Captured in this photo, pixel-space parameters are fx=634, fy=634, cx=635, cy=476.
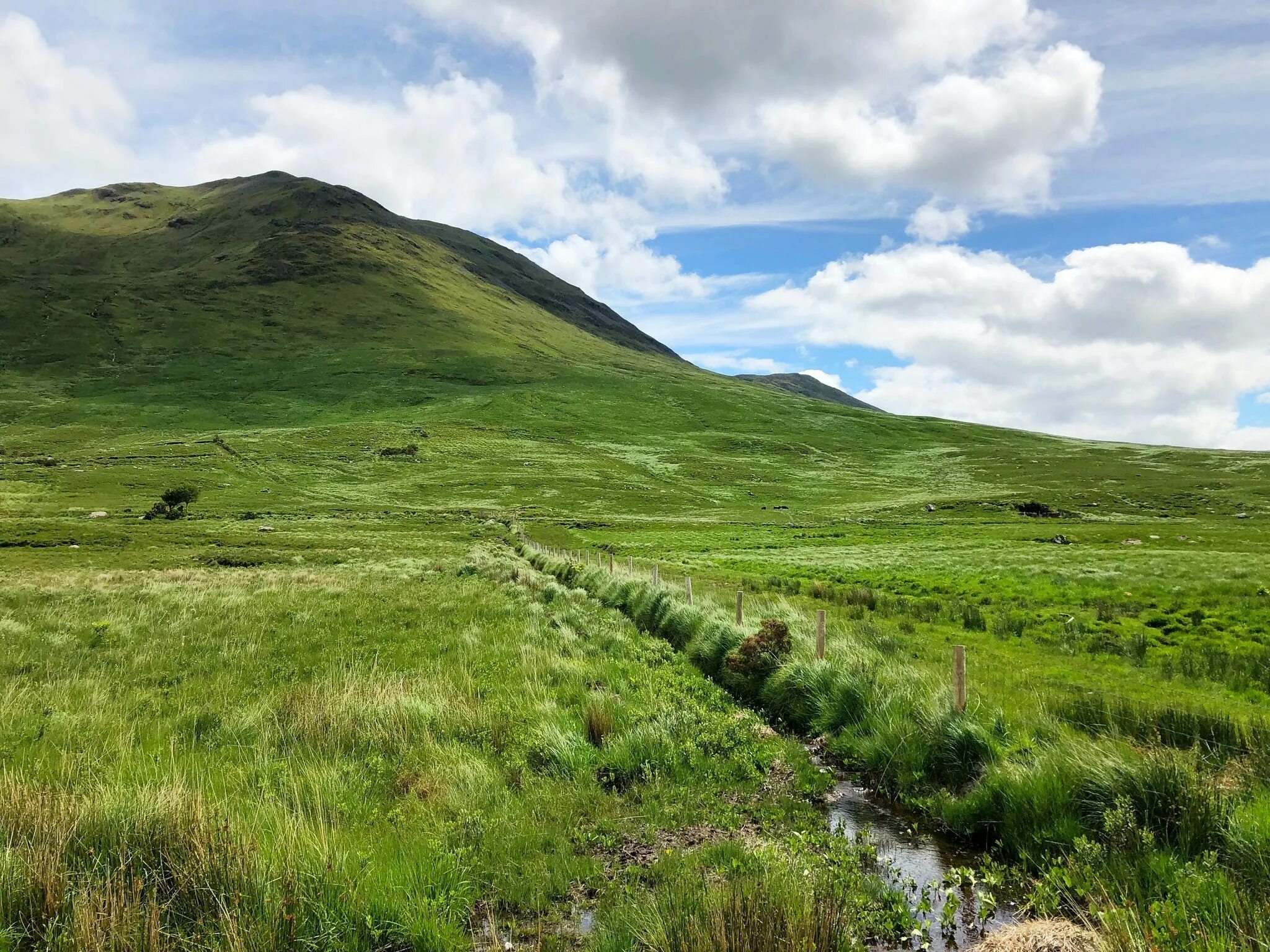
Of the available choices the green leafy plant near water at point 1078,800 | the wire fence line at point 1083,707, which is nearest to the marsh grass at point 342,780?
the green leafy plant near water at point 1078,800

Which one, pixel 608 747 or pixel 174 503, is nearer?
pixel 608 747

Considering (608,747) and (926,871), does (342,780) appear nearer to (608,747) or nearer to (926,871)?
(608,747)

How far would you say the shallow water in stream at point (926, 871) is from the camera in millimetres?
6684

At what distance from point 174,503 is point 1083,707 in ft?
324

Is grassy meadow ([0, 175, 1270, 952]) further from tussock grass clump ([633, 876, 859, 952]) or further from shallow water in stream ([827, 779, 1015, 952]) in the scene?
shallow water in stream ([827, 779, 1015, 952])

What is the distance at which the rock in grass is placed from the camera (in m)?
5.65

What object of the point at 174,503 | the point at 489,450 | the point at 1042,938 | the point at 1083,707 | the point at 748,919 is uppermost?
the point at 489,450

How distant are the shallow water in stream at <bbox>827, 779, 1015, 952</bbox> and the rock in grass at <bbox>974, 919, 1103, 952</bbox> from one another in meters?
0.28

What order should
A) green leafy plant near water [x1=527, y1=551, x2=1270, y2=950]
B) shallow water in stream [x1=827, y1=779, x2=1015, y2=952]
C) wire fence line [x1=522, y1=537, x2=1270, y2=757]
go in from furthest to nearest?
1. wire fence line [x1=522, y1=537, x2=1270, y2=757]
2. shallow water in stream [x1=827, y1=779, x2=1015, y2=952]
3. green leafy plant near water [x1=527, y1=551, x2=1270, y2=950]

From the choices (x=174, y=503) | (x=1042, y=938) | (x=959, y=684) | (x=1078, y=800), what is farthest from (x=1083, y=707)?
(x=174, y=503)

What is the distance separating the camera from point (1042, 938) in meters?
6.00

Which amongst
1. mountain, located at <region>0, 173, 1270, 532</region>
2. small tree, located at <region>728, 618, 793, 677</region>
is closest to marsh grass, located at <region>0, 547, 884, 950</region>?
small tree, located at <region>728, 618, 793, 677</region>

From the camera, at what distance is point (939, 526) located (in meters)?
72.6

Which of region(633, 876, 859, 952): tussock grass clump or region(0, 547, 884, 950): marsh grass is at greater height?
region(633, 876, 859, 952): tussock grass clump
